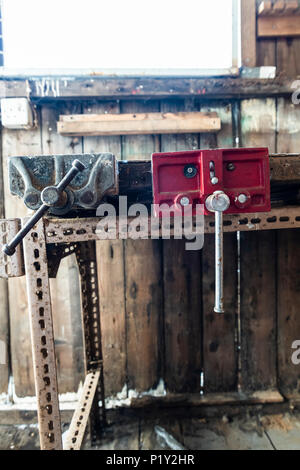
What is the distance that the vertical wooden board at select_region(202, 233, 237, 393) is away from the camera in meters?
1.56


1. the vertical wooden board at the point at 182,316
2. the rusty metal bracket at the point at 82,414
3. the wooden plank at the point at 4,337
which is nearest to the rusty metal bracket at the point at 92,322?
the rusty metal bracket at the point at 82,414

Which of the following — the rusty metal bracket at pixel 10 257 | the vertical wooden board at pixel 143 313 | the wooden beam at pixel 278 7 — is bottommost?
the vertical wooden board at pixel 143 313

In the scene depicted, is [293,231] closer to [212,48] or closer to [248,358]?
[248,358]

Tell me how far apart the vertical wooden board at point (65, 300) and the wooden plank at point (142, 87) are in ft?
0.27

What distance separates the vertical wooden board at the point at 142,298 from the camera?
1520mm

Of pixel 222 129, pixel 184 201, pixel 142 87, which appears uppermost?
pixel 142 87

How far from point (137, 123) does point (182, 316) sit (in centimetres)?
107

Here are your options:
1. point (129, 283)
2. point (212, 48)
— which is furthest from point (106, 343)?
point (212, 48)

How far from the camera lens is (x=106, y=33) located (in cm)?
153

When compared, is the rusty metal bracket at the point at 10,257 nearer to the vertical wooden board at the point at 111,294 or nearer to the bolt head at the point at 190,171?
the bolt head at the point at 190,171

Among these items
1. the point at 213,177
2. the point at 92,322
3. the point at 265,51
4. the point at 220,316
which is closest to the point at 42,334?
the point at 92,322

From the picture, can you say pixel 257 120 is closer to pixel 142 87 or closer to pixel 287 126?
pixel 287 126

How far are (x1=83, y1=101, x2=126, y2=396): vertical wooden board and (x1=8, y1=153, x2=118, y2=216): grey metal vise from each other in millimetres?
733
